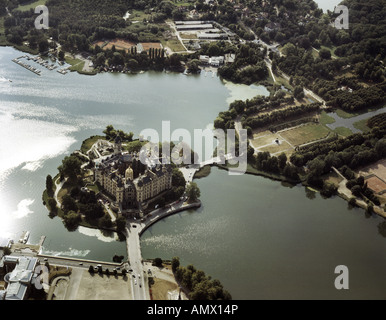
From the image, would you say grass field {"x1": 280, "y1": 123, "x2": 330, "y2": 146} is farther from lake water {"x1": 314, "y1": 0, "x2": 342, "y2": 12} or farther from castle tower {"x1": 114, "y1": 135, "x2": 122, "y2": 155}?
lake water {"x1": 314, "y1": 0, "x2": 342, "y2": 12}

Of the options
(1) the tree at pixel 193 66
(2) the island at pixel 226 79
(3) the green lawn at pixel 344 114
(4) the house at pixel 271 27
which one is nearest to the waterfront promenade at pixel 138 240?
(2) the island at pixel 226 79

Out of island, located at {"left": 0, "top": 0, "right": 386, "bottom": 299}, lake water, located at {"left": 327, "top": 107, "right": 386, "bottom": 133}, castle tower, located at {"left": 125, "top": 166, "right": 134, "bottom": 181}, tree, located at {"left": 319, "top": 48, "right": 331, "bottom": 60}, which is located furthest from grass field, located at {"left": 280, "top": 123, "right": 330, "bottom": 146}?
castle tower, located at {"left": 125, "top": 166, "right": 134, "bottom": 181}

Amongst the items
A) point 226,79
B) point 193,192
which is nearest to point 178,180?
point 193,192

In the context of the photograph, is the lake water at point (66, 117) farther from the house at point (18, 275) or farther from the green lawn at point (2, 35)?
the house at point (18, 275)

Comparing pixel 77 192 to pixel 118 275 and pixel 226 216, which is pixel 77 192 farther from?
pixel 226 216

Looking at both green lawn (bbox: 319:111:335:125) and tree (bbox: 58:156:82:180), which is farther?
green lawn (bbox: 319:111:335:125)

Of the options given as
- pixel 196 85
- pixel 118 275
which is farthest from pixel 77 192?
pixel 196 85
